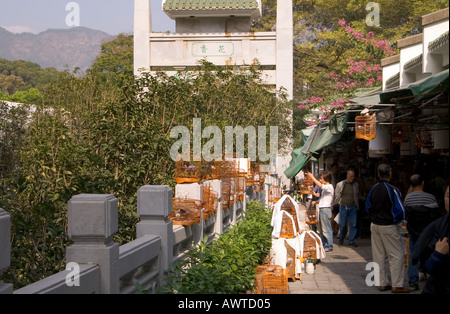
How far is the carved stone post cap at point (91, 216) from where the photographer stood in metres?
5.04

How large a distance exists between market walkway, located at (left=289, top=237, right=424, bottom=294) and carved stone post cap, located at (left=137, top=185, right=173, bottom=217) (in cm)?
357

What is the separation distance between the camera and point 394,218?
30.5 ft

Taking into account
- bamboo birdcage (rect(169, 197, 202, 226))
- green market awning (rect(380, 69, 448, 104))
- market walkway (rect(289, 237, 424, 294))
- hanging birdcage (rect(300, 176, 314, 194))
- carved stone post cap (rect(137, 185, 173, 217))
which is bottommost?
market walkway (rect(289, 237, 424, 294))

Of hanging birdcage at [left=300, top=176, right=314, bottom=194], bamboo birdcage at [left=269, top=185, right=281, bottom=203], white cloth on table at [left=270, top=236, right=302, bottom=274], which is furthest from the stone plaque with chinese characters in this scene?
white cloth on table at [left=270, top=236, right=302, bottom=274]

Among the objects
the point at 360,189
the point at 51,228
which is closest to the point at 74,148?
the point at 51,228

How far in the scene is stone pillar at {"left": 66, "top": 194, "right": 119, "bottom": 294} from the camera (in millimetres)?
5043

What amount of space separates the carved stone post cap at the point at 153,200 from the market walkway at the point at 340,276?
3566 millimetres

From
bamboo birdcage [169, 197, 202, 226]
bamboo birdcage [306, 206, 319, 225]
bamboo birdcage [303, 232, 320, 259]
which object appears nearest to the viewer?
bamboo birdcage [169, 197, 202, 226]

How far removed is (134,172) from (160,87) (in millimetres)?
2993

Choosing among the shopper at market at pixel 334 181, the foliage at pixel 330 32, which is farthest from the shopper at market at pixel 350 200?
the foliage at pixel 330 32

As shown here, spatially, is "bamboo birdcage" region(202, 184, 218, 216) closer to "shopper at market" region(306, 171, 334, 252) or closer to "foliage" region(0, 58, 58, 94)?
"shopper at market" region(306, 171, 334, 252)

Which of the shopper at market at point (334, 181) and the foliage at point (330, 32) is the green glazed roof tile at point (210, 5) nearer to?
the foliage at point (330, 32)

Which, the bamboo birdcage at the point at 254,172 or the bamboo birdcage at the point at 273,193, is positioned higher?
the bamboo birdcage at the point at 254,172
